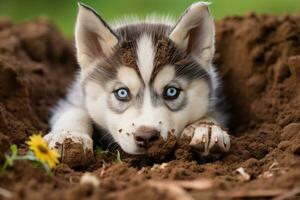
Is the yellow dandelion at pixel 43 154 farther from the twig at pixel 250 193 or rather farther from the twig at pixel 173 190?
the twig at pixel 250 193

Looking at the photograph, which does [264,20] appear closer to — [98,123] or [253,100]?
[253,100]

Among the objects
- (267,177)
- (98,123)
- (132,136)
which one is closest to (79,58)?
(98,123)

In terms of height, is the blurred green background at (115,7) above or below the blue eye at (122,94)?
above

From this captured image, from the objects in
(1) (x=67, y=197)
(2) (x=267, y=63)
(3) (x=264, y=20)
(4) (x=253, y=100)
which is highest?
(3) (x=264, y=20)

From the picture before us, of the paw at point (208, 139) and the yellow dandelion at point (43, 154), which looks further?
the paw at point (208, 139)

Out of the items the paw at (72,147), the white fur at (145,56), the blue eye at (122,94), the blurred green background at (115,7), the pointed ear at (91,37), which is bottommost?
the paw at (72,147)

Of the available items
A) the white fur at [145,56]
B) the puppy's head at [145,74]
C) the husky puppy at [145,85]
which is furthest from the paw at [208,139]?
the white fur at [145,56]

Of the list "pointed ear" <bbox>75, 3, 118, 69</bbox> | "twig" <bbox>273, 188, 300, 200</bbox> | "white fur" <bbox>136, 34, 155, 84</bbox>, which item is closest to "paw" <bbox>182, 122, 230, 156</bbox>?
"white fur" <bbox>136, 34, 155, 84</bbox>
